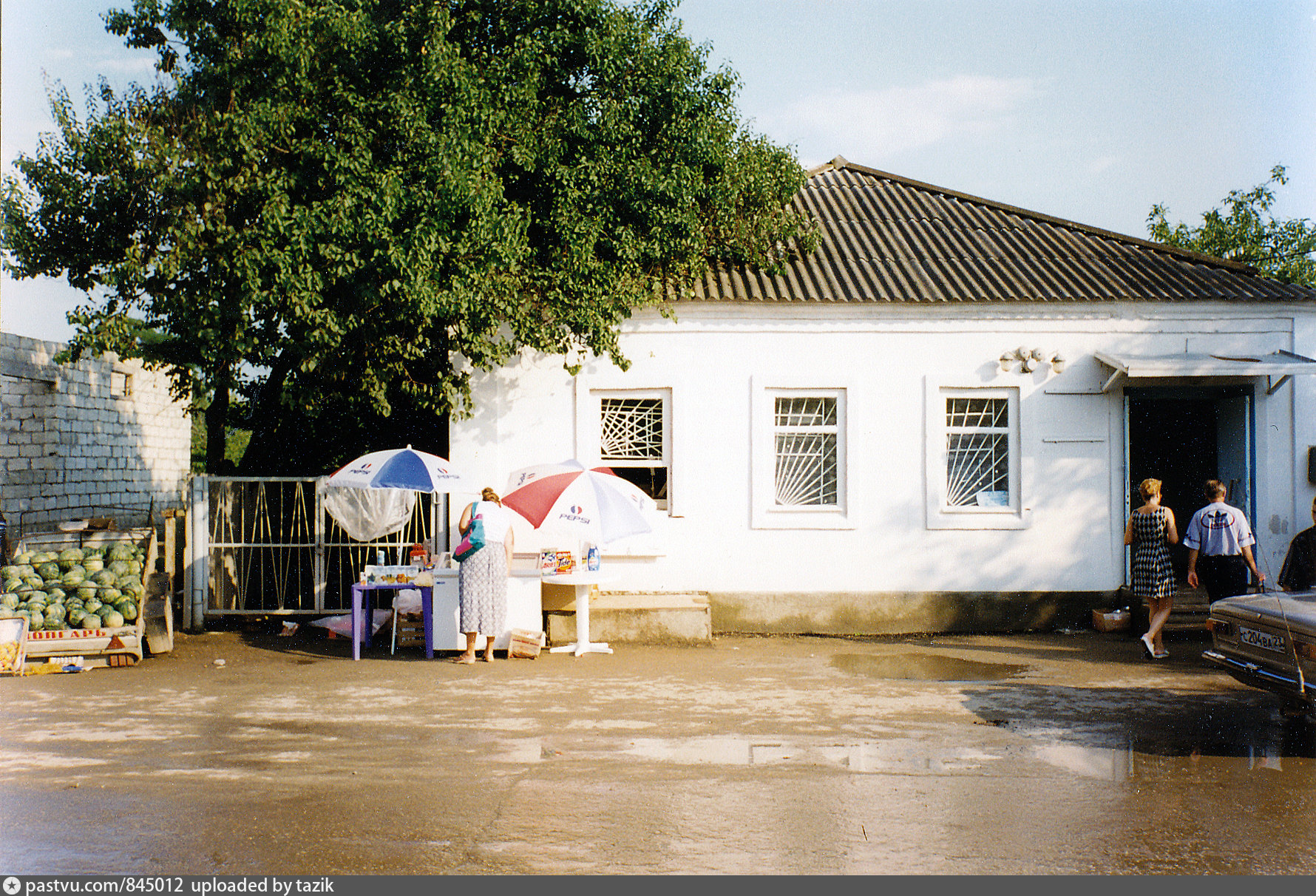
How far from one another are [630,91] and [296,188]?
404 cm

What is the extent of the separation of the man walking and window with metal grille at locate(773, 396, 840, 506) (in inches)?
165

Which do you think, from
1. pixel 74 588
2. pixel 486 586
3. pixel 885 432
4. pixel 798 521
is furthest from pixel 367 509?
pixel 885 432

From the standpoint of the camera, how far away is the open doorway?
41.9 feet

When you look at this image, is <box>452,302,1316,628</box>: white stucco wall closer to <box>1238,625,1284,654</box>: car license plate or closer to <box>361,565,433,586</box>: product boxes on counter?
<box>361,565,433,586</box>: product boxes on counter

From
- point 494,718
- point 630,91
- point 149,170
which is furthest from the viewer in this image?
point 630,91

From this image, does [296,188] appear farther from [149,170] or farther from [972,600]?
[972,600]

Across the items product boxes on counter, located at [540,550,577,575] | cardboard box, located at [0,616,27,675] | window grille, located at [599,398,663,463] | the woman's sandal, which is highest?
window grille, located at [599,398,663,463]

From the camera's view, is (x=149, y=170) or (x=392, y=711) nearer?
(x=392, y=711)

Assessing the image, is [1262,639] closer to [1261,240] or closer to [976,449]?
[976,449]

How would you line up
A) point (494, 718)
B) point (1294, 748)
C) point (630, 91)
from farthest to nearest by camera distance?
point (630, 91) < point (494, 718) < point (1294, 748)

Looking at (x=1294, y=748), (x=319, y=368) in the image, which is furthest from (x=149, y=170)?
(x=1294, y=748)

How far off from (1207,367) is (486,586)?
30.0ft

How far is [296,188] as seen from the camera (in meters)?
10.6

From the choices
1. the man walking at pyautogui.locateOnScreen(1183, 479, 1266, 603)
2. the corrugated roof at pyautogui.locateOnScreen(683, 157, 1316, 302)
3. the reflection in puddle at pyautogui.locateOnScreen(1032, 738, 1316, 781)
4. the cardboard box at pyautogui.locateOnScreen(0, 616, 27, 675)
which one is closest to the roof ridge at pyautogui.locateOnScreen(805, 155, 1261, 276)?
the corrugated roof at pyautogui.locateOnScreen(683, 157, 1316, 302)
